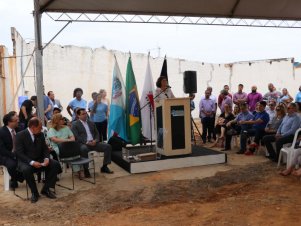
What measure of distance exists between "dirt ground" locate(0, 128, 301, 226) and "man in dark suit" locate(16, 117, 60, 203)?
207 mm

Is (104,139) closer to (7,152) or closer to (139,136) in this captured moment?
(139,136)

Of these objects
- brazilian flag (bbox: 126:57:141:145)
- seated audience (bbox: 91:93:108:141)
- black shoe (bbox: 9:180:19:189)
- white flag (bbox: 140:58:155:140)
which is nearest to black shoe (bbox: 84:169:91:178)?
black shoe (bbox: 9:180:19:189)

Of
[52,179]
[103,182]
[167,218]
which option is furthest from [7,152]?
[167,218]

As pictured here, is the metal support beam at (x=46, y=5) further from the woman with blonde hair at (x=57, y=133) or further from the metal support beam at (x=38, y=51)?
the woman with blonde hair at (x=57, y=133)

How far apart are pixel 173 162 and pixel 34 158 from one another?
266 centimetres

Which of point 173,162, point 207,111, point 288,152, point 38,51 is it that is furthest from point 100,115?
point 288,152

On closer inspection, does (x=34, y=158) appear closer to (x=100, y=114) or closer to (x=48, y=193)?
(x=48, y=193)

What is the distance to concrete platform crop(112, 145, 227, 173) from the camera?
22.1 ft

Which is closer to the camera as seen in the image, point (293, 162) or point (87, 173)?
point (293, 162)

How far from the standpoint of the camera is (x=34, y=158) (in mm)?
5387

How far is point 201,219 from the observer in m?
4.29

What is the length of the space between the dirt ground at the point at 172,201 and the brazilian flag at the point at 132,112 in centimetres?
145

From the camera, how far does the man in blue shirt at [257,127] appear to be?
26.1ft

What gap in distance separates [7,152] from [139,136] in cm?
308
